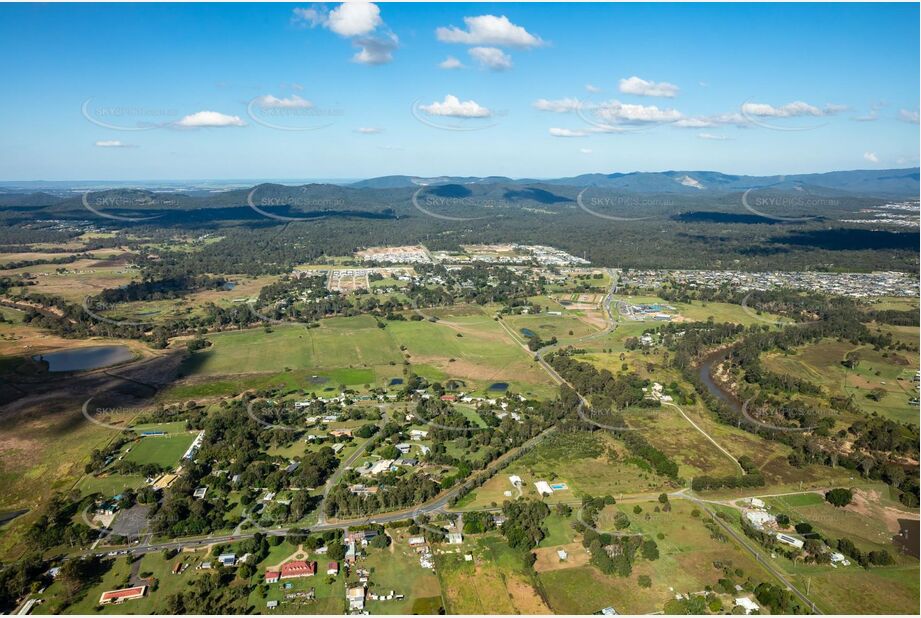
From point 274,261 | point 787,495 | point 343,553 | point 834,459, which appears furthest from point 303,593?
point 274,261

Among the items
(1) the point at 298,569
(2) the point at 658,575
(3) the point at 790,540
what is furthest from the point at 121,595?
(3) the point at 790,540

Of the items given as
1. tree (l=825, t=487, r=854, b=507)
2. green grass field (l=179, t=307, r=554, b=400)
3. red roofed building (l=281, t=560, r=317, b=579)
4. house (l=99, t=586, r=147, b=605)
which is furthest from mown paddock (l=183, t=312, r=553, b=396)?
house (l=99, t=586, r=147, b=605)

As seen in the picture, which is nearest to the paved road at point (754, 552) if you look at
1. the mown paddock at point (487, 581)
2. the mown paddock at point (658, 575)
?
→ the mown paddock at point (658, 575)

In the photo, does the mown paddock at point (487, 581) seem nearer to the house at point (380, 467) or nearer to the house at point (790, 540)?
the house at point (380, 467)

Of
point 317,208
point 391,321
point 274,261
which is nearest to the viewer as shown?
point 391,321

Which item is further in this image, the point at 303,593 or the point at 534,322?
the point at 534,322

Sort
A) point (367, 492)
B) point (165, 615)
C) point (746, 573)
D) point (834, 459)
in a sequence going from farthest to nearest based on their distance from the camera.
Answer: point (834, 459)
point (367, 492)
point (746, 573)
point (165, 615)

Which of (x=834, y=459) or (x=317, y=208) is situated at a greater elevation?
(x=317, y=208)

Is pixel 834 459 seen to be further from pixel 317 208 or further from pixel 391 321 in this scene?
pixel 317 208
